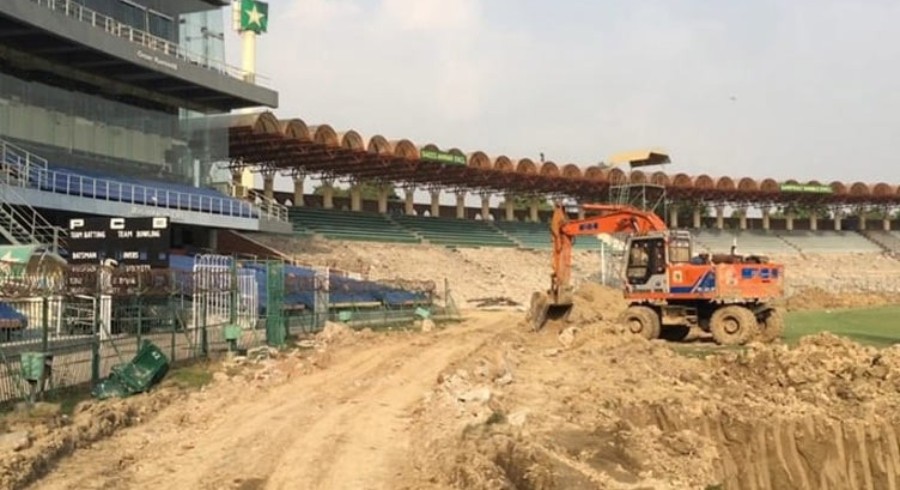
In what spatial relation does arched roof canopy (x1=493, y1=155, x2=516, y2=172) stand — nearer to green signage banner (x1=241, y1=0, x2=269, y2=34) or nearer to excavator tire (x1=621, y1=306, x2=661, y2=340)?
green signage banner (x1=241, y1=0, x2=269, y2=34)

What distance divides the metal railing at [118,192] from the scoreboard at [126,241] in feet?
33.6

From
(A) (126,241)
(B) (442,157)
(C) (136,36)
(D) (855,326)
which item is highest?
(C) (136,36)

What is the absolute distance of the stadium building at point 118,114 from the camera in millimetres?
34188

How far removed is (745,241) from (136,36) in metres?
61.4

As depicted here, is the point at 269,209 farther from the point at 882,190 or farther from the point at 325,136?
the point at 882,190

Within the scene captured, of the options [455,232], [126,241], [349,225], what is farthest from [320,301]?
[455,232]

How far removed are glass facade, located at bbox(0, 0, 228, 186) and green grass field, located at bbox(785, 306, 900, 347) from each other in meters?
31.1

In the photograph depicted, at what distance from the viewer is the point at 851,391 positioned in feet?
52.3

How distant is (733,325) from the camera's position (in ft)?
83.1

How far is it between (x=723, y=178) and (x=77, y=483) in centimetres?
7854

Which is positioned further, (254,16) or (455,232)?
(455,232)

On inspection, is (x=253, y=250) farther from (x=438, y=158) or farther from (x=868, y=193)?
(x=868, y=193)

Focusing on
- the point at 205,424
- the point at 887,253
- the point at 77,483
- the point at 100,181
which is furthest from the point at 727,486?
the point at 887,253

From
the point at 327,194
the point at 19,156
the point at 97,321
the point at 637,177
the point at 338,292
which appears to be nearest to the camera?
the point at 97,321
